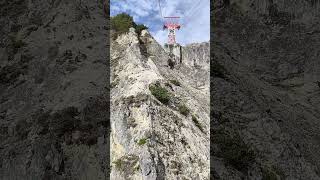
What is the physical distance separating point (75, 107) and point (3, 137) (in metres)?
4.23

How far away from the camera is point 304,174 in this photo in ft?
76.3

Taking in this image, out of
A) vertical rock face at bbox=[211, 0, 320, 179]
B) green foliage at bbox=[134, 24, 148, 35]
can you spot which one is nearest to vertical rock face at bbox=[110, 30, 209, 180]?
vertical rock face at bbox=[211, 0, 320, 179]

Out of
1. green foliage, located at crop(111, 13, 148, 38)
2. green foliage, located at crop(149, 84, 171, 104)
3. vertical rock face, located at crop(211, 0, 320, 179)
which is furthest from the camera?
green foliage, located at crop(111, 13, 148, 38)

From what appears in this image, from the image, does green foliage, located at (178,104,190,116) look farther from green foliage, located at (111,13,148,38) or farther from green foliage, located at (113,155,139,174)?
green foliage, located at (111,13,148,38)

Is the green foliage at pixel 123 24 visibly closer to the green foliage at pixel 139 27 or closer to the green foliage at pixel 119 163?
the green foliage at pixel 139 27

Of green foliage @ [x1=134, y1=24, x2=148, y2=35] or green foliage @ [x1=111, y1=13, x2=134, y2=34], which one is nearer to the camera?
green foliage @ [x1=111, y1=13, x2=134, y2=34]

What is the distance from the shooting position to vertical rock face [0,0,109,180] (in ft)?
67.4

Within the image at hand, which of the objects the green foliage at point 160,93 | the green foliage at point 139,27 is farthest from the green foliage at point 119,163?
the green foliage at point 139,27

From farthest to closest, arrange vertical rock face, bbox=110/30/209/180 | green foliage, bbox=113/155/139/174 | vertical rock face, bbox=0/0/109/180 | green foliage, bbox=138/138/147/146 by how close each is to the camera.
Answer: vertical rock face, bbox=0/0/109/180 < green foliage, bbox=138/138/147/146 < vertical rock face, bbox=110/30/209/180 < green foliage, bbox=113/155/139/174

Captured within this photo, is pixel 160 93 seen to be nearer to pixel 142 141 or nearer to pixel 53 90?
pixel 142 141

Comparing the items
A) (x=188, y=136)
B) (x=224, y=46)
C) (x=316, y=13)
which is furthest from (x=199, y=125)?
(x=316, y=13)

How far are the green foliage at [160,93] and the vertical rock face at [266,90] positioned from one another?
2.98 metres

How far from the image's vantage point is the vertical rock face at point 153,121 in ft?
65.2

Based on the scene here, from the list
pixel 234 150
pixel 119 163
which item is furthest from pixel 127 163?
pixel 234 150
